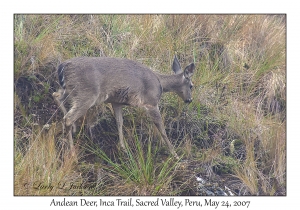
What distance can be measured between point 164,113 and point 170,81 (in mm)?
508

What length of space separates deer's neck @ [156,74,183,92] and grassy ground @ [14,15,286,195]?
370 mm

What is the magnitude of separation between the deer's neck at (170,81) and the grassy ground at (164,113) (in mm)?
370

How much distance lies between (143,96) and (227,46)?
116 inches

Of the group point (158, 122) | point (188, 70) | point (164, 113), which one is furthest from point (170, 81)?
point (158, 122)

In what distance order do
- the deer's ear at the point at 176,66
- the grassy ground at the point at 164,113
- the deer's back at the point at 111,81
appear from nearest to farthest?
the grassy ground at the point at 164,113 < the deer's back at the point at 111,81 < the deer's ear at the point at 176,66

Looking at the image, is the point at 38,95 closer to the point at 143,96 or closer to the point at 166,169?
the point at 143,96

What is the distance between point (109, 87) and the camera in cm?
671

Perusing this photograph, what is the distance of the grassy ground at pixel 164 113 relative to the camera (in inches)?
237

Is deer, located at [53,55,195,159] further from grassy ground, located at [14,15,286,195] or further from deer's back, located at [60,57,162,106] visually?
grassy ground, located at [14,15,286,195]

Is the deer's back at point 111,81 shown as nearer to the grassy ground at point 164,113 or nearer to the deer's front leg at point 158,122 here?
the deer's front leg at point 158,122

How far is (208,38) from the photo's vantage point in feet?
31.0

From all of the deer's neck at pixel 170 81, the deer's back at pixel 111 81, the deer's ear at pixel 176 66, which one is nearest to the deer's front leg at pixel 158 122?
the deer's back at pixel 111 81

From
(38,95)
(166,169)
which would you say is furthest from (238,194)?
(38,95)

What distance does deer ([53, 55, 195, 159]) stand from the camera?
21.3 feet
